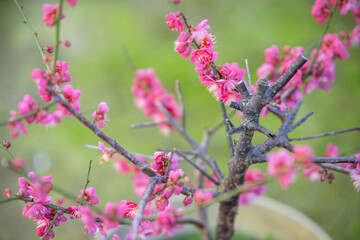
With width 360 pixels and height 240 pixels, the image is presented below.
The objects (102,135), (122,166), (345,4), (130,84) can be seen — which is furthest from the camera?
(130,84)

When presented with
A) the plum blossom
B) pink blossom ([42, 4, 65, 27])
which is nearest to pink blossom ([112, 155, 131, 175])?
the plum blossom

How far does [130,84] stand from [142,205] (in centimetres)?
151

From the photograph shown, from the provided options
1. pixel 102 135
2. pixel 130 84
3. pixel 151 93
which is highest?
pixel 130 84

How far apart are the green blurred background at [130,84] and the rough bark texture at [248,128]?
35.5 inches

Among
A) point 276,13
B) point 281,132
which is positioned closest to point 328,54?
point 281,132

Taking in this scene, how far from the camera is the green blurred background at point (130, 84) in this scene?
58.7 inches

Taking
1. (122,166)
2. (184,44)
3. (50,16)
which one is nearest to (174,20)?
(184,44)

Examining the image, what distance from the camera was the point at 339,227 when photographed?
1365 mm

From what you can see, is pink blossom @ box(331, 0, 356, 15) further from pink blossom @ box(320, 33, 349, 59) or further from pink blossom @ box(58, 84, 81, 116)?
pink blossom @ box(58, 84, 81, 116)

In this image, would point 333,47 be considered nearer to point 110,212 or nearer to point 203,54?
point 203,54

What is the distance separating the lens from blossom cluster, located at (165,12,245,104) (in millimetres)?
538

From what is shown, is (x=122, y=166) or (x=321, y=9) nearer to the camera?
(x=321, y=9)

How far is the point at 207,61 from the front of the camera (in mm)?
534

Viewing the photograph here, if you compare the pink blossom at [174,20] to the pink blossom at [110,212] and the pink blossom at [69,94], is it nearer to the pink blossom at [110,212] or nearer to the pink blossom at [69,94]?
the pink blossom at [69,94]
